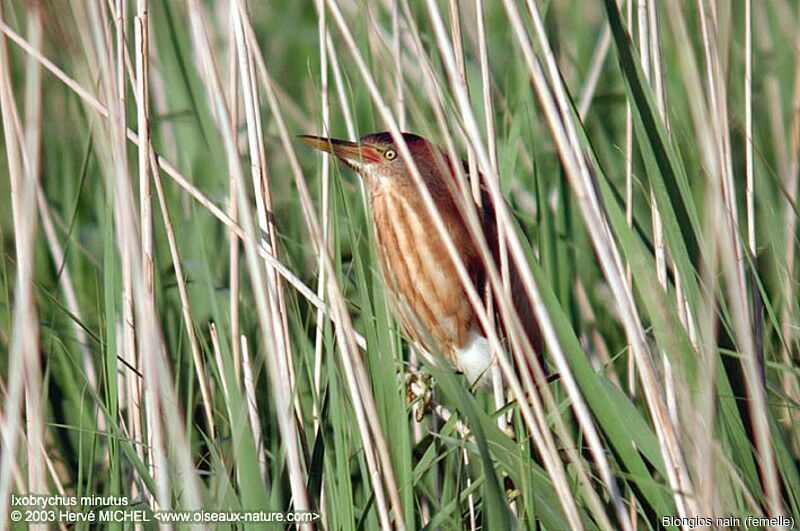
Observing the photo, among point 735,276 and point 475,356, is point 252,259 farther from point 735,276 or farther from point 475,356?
point 475,356

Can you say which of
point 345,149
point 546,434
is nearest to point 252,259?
point 546,434

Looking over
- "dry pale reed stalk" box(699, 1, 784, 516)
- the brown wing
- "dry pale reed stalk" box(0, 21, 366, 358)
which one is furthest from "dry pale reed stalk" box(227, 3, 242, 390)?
"dry pale reed stalk" box(699, 1, 784, 516)

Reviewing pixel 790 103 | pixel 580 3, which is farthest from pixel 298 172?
pixel 790 103

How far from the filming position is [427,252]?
197 centimetres

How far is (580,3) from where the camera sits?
8.17 feet

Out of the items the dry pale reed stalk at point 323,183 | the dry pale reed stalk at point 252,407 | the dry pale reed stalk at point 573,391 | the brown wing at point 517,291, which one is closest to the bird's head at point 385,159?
the brown wing at point 517,291

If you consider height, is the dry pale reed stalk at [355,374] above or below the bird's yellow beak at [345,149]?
below

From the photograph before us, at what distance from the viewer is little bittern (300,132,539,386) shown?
1878mm

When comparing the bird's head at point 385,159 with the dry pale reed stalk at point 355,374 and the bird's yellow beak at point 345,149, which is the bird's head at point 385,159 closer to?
the bird's yellow beak at point 345,149

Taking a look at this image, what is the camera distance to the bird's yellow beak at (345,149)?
1575 mm

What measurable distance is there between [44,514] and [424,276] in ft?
2.67

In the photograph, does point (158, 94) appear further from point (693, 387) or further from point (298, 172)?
point (693, 387)

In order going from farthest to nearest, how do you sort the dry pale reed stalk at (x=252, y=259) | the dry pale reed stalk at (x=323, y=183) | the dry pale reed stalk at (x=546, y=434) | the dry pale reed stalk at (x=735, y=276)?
the dry pale reed stalk at (x=323, y=183), the dry pale reed stalk at (x=252, y=259), the dry pale reed stalk at (x=546, y=434), the dry pale reed stalk at (x=735, y=276)

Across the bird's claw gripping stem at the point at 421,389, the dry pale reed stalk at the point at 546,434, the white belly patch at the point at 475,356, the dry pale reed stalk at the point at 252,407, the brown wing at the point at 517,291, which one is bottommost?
the dry pale reed stalk at the point at 546,434
